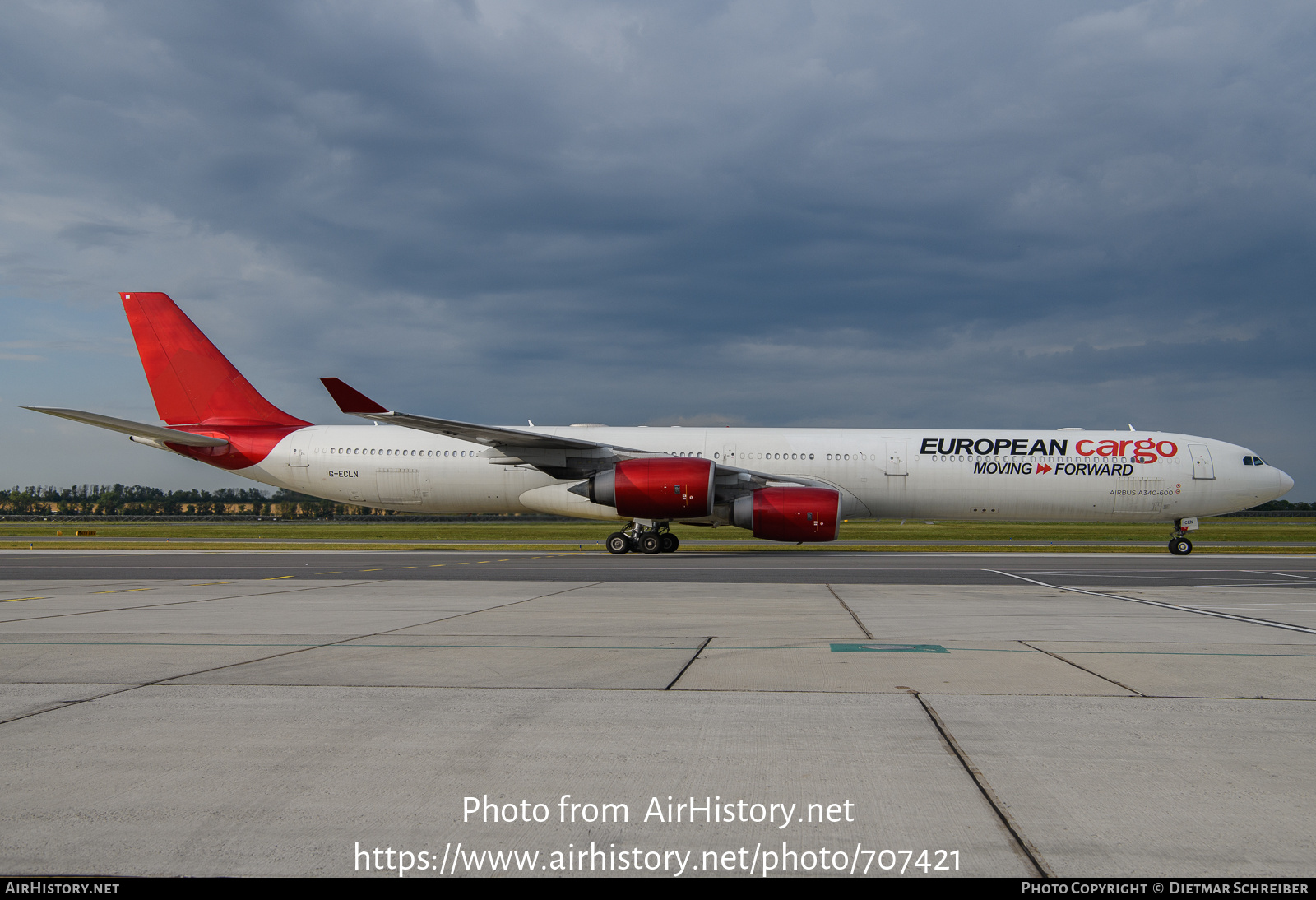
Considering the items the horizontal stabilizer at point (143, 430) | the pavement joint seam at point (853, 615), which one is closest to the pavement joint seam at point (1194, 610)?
the pavement joint seam at point (853, 615)

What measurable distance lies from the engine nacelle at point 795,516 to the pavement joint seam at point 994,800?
52.0 feet

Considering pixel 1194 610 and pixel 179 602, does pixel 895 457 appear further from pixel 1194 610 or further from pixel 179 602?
pixel 179 602

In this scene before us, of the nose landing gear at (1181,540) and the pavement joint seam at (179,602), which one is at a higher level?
the nose landing gear at (1181,540)

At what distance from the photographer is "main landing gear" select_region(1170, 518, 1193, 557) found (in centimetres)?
2342

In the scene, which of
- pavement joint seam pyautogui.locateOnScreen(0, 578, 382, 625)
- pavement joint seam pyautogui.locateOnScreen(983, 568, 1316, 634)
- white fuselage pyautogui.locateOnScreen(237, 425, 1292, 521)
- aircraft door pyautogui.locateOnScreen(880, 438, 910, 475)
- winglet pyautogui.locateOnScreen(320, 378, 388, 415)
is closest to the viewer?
pavement joint seam pyautogui.locateOnScreen(983, 568, 1316, 634)

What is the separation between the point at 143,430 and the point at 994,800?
26.1 m

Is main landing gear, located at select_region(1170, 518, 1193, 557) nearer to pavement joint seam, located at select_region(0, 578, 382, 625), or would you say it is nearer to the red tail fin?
pavement joint seam, located at select_region(0, 578, 382, 625)

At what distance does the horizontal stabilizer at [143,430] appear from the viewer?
20719 millimetres

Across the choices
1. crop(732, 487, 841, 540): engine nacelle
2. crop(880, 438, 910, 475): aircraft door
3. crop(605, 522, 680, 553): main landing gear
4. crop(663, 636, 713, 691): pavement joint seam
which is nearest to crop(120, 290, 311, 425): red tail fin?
crop(605, 522, 680, 553): main landing gear

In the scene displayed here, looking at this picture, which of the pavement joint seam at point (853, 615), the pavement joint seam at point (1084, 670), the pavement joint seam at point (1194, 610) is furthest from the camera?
the pavement joint seam at point (1194, 610)

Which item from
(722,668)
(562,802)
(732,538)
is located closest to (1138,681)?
(722,668)

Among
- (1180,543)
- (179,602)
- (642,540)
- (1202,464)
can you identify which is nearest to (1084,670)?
(179,602)

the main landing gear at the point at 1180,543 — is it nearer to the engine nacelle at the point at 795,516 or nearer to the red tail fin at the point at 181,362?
the engine nacelle at the point at 795,516

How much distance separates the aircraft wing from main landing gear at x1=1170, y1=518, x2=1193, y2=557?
10414 mm
